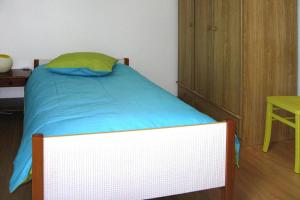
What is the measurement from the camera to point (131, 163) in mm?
1715

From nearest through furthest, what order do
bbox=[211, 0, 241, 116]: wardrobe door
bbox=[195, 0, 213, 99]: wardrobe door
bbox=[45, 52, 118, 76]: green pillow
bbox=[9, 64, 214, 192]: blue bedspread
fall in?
bbox=[9, 64, 214, 192]: blue bedspread < bbox=[211, 0, 241, 116]: wardrobe door < bbox=[45, 52, 118, 76]: green pillow < bbox=[195, 0, 213, 99]: wardrobe door

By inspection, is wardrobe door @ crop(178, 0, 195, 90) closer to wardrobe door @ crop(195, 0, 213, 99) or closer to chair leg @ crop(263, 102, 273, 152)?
wardrobe door @ crop(195, 0, 213, 99)

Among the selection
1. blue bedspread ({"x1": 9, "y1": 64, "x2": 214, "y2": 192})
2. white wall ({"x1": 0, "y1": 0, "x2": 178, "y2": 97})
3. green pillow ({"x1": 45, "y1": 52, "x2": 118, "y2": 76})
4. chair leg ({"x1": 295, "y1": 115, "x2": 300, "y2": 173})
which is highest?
white wall ({"x1": 0, "y1": 0, "x2": 178, "y2": 97})

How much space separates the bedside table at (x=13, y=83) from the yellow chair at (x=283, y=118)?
2.18m

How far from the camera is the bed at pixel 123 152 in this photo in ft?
5.27

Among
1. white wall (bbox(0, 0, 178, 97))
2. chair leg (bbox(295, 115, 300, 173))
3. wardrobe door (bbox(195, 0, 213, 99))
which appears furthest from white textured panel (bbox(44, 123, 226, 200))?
white wall (bbox(0, 0, 178, 97))

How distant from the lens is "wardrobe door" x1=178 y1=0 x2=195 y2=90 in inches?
151

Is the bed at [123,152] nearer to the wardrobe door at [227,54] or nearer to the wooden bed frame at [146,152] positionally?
the wooden bed frame at [146,152]

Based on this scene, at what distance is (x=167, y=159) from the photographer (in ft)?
5.80

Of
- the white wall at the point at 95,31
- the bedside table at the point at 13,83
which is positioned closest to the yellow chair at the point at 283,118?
the white wall at the point at 95,31

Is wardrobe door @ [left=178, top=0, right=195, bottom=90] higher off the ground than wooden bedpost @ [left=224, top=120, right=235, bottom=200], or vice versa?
wardrobe door @ [left=178, top=0, right=195, bottom=90]

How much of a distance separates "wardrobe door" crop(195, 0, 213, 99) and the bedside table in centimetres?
163

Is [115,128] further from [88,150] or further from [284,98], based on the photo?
[284,98]

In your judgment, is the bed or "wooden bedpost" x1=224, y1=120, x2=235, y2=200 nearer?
the bed
